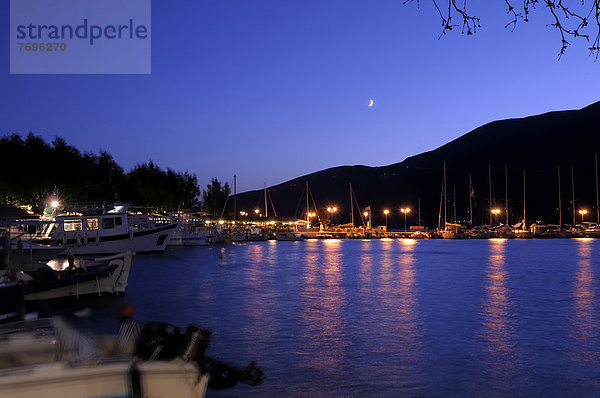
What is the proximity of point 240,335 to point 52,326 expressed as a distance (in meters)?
12.7

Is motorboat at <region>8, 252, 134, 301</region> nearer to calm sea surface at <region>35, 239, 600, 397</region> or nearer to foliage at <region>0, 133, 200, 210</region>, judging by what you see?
calm sea surface at <region>35, 239, 600, 397</region>

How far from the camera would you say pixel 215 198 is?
165m

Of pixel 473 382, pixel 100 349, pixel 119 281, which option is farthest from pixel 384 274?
pixel 100 349

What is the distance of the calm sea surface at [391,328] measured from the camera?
14445 mm

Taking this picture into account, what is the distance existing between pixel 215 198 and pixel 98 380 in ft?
525

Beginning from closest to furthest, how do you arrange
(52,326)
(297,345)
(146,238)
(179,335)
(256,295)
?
(179,335)
(52,326)
(297,345)
(256,295)
(146,238)

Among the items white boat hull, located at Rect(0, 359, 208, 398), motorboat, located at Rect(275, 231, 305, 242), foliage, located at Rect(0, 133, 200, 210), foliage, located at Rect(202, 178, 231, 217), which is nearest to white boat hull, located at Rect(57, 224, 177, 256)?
foliage, located at Rect(0, 133, 200, 210)

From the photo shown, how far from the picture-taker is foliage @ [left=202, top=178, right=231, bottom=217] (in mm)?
164500

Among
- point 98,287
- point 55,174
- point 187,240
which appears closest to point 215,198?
point 187,240

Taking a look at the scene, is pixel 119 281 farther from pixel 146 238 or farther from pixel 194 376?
pixel 146 238

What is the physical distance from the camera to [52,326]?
8547 millimetres

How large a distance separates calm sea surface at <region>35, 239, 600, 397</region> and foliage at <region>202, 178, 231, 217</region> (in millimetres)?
119659

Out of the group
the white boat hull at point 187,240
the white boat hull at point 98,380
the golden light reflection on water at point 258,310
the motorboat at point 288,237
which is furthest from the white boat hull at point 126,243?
the motorboat at point 288,237

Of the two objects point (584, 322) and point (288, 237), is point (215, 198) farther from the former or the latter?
point (584, 322)
